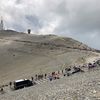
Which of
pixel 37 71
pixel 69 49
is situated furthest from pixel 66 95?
pixel 69 49

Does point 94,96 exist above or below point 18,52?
below

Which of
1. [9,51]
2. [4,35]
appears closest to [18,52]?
[9,51]

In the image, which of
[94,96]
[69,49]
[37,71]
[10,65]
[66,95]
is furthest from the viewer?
[69,49]

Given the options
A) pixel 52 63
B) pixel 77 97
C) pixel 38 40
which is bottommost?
pixel 77 97

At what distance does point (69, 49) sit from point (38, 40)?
2699 centimetres

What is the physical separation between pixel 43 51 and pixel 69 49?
9.22 m

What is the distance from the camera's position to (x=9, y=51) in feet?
498

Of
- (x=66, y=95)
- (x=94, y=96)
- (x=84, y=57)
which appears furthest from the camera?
(x=84, y=57)

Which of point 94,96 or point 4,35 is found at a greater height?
point 4,35

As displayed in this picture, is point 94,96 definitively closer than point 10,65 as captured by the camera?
Yes

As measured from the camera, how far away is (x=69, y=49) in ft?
469

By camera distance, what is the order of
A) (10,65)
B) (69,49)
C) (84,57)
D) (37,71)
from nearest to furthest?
(37,71), (84,57), (10,65), (69,49)

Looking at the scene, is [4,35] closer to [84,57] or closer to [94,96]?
[84,57]

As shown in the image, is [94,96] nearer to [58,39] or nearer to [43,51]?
[43,51]
